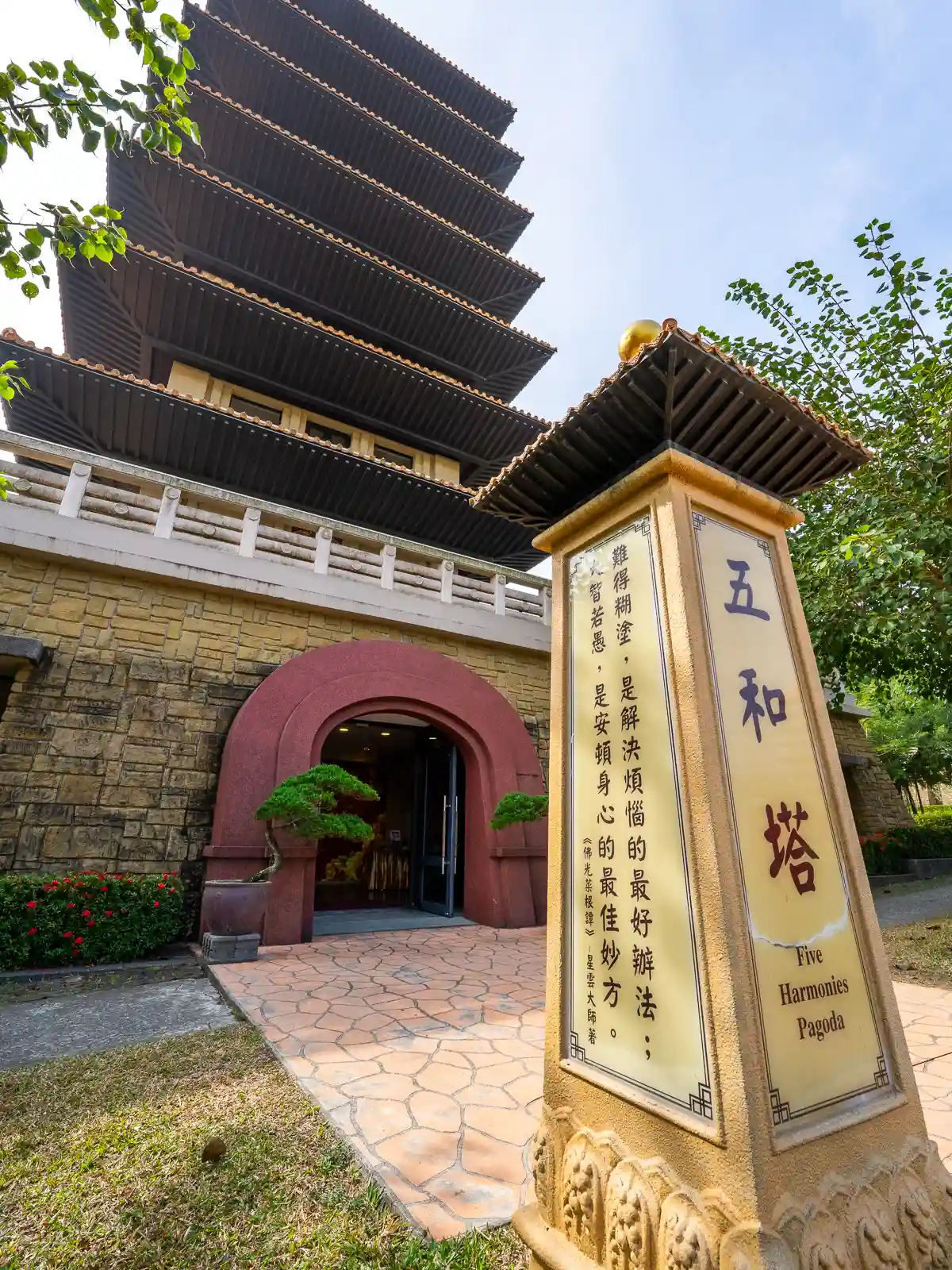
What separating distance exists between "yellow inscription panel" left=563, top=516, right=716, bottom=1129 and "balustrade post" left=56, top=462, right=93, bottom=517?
6.64 m

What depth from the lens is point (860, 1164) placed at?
184 cm

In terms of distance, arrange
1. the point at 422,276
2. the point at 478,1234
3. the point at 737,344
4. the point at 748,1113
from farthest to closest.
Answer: the point at 422,276
the point at 737,344
the point at 478,1234
the point at 748,1113

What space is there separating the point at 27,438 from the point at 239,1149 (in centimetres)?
749

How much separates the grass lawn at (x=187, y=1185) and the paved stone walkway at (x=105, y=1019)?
19.8 inches

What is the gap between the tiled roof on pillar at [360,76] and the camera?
12.7 m

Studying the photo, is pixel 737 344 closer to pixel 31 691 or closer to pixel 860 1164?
pixel 860 1164

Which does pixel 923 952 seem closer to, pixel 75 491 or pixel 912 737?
pixel 75 491

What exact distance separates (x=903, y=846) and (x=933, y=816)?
6891mm

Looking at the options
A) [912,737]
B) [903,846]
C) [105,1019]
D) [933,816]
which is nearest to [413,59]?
[105,1019]

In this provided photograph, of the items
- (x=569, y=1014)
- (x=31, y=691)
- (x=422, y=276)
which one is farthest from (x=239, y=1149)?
(x=422, y=276)

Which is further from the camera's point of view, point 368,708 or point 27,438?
point 368,708

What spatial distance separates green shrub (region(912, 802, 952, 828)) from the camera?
53.9 feet

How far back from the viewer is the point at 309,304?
448 inches

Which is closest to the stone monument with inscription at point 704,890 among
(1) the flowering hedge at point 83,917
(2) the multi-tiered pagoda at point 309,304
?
(1) the flowering hedge at point 83,917
